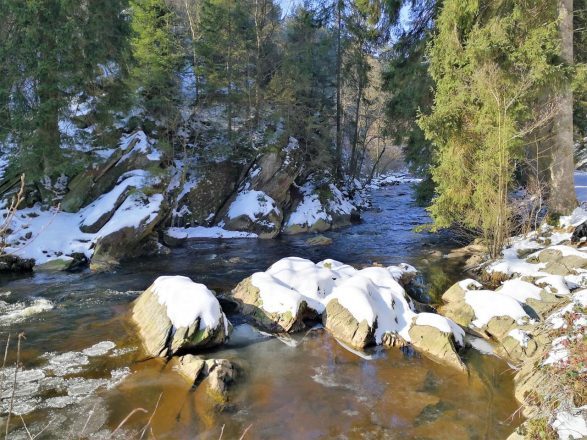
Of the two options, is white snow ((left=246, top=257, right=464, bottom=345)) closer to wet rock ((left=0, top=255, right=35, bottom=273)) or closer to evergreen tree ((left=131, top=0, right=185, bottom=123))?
wet rock ((left=0, top=255, right=35, bottom=273))

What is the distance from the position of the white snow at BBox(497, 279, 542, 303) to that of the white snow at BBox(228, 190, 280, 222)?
37.1ft

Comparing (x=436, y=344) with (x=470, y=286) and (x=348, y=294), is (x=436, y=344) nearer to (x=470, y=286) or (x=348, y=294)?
(x=348, y=294)

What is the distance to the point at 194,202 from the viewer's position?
61.2 ft

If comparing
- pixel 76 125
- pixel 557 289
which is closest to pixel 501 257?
pixel 557 289

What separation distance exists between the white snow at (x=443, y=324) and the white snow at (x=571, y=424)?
3172 mm

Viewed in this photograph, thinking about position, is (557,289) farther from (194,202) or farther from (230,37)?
(230,37)

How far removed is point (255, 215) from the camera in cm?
1838

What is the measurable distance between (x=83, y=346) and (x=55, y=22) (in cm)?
1094

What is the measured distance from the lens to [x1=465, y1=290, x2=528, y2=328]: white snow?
7.97 meters

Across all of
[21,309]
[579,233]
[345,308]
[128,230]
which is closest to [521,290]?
[345,308]

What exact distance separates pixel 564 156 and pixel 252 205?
11795mm

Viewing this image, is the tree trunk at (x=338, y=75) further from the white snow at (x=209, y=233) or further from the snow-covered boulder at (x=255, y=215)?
the white snow at (x=209, y=233)

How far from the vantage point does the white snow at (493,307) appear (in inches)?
314

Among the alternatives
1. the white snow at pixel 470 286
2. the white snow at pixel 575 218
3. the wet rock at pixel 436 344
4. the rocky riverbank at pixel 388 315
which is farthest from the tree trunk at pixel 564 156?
the wet rock at pixel 436 344
